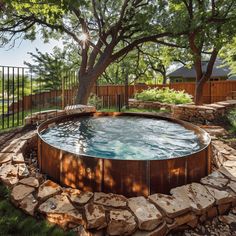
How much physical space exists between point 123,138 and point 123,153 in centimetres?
95

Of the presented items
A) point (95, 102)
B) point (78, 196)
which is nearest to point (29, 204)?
point (78, 196)

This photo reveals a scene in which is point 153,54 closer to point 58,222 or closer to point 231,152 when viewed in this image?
point 231,152

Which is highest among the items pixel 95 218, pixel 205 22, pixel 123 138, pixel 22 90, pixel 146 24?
pixel 146 24

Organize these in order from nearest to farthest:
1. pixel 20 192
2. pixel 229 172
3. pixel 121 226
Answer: pixel 121 226, pixel 20 192, pixel 229 172

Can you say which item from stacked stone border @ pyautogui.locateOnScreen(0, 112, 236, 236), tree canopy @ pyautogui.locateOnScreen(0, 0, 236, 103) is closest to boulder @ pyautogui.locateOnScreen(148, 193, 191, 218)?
stacked stone border @ pyautogui.locateOnScreen(0, 112, 236, 236)

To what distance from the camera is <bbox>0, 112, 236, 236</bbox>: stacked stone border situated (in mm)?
2385

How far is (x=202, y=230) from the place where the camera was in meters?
2.67

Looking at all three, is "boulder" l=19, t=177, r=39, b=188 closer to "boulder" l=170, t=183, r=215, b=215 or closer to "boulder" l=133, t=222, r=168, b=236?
"boulder" l=133, t=222, r=168, b=236

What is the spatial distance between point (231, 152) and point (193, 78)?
1970 centimetres

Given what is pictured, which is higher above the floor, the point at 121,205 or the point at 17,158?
the point at 17,158

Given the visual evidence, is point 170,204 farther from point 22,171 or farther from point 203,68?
point 203,68

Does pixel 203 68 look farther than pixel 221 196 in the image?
Yes

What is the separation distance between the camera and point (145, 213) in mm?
2482

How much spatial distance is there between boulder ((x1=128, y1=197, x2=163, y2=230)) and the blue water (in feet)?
3.55
